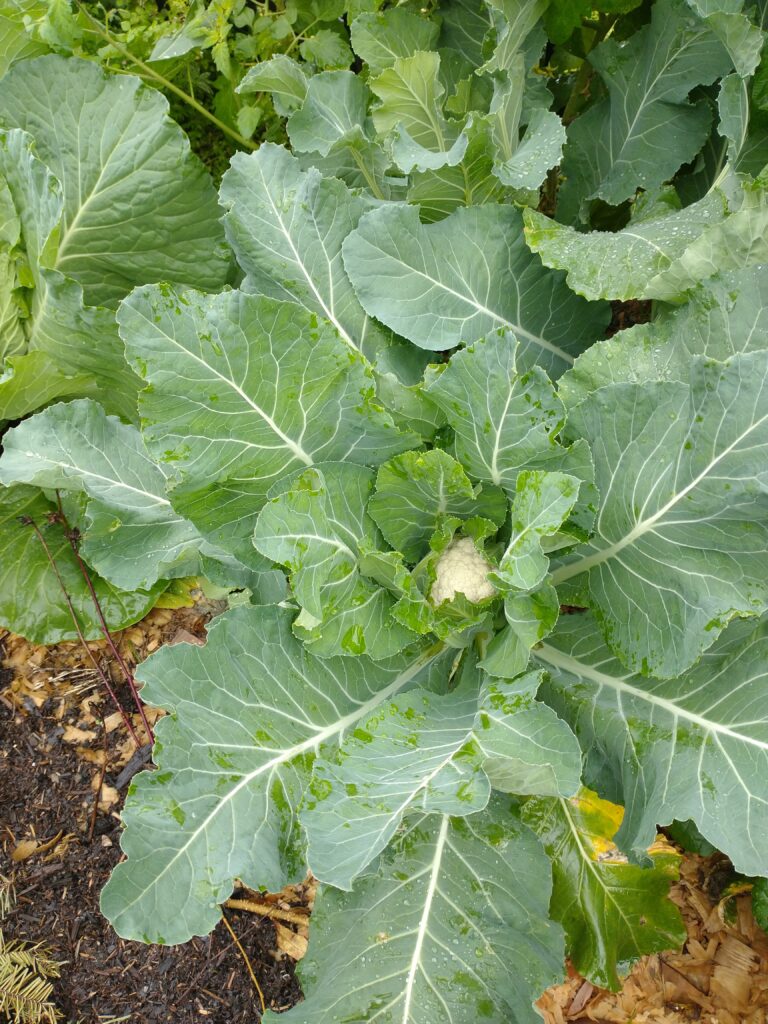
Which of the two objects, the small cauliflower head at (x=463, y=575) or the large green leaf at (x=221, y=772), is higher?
the small cauliflower head at (x=463, y=575)

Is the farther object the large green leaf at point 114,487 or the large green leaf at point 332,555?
the large green leaf at point 114,487

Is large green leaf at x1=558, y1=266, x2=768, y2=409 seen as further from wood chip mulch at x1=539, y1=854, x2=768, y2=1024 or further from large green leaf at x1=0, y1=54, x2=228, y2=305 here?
wood chip mulch at x1=539, y1=854, x2=768, y2=1024

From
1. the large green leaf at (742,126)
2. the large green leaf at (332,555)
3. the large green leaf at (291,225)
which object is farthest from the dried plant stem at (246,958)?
the large green leaf at (742,126)

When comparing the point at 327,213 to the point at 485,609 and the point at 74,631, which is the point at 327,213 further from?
the point at 74,631

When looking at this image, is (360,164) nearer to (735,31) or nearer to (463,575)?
(735,31)

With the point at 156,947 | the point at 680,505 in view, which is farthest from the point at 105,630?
the point at 680,505

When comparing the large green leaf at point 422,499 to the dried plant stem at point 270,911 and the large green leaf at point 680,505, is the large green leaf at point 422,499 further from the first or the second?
the dried plant stem at point 270,911
